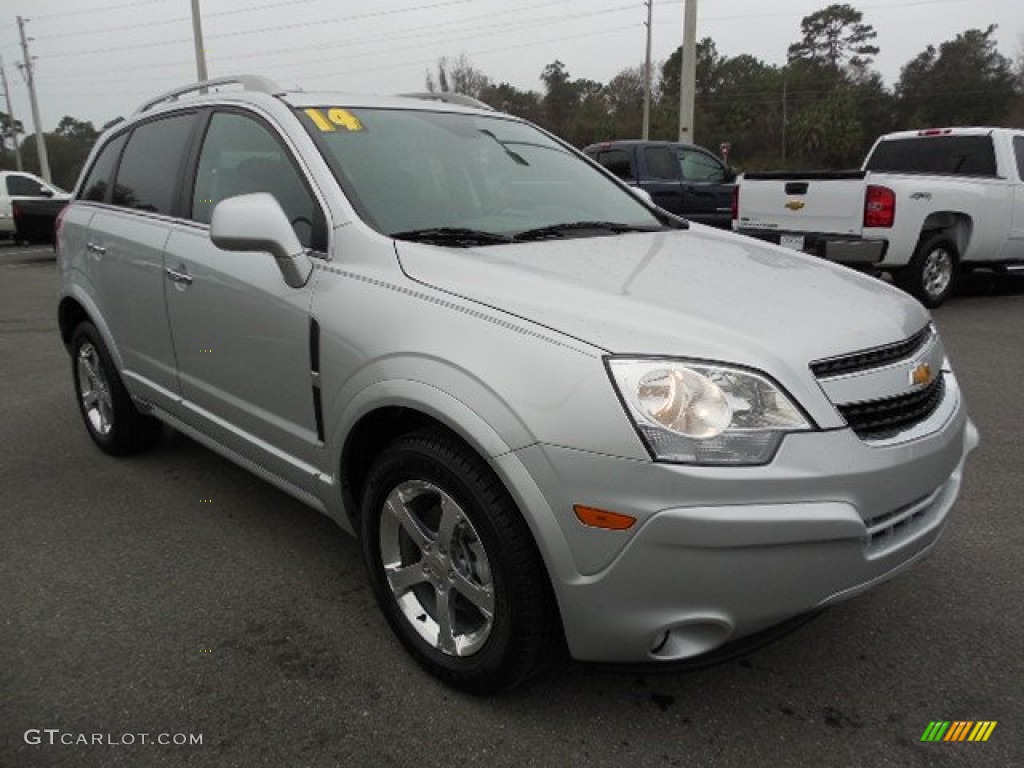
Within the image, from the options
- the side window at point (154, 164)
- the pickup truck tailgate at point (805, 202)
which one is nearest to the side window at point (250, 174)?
the side window at point (154, 164)

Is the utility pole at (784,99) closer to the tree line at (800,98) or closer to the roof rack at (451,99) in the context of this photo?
the tree line at (800,98)

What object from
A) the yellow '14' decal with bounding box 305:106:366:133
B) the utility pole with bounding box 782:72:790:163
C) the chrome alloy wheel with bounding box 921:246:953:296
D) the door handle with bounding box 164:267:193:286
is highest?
the utility pole with bounding box 782:72:790:163

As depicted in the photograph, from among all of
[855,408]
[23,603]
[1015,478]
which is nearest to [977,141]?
[1015,478]

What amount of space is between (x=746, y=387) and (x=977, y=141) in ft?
28.7

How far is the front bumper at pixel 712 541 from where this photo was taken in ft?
5.81

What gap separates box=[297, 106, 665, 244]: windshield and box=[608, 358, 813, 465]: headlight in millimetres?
941

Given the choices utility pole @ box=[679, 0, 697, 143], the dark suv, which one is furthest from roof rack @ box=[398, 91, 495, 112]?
utility pole @ box=[679, 0, 697, 143]

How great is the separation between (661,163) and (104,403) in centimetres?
921

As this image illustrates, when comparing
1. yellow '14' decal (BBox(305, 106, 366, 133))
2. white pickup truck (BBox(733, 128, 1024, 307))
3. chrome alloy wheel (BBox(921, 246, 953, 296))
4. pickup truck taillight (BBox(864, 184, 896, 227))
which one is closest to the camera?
yellow '14' decal (BBox(305, 106, 366, 133))

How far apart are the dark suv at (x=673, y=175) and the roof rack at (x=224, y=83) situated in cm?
801

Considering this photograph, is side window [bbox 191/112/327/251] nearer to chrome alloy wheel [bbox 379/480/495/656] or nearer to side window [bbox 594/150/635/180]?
chrome alloy wheel [bbox 379/480/495/656]

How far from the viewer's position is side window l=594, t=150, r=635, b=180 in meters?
11.4

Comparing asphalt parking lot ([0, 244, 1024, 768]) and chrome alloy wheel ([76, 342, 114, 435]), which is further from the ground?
chrome alloy wheel ([76, 342, 114, 435])

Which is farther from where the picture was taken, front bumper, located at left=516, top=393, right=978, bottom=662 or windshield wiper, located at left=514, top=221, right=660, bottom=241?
windshield wiper, located at left=514, top=221, right=660, bottom=241
